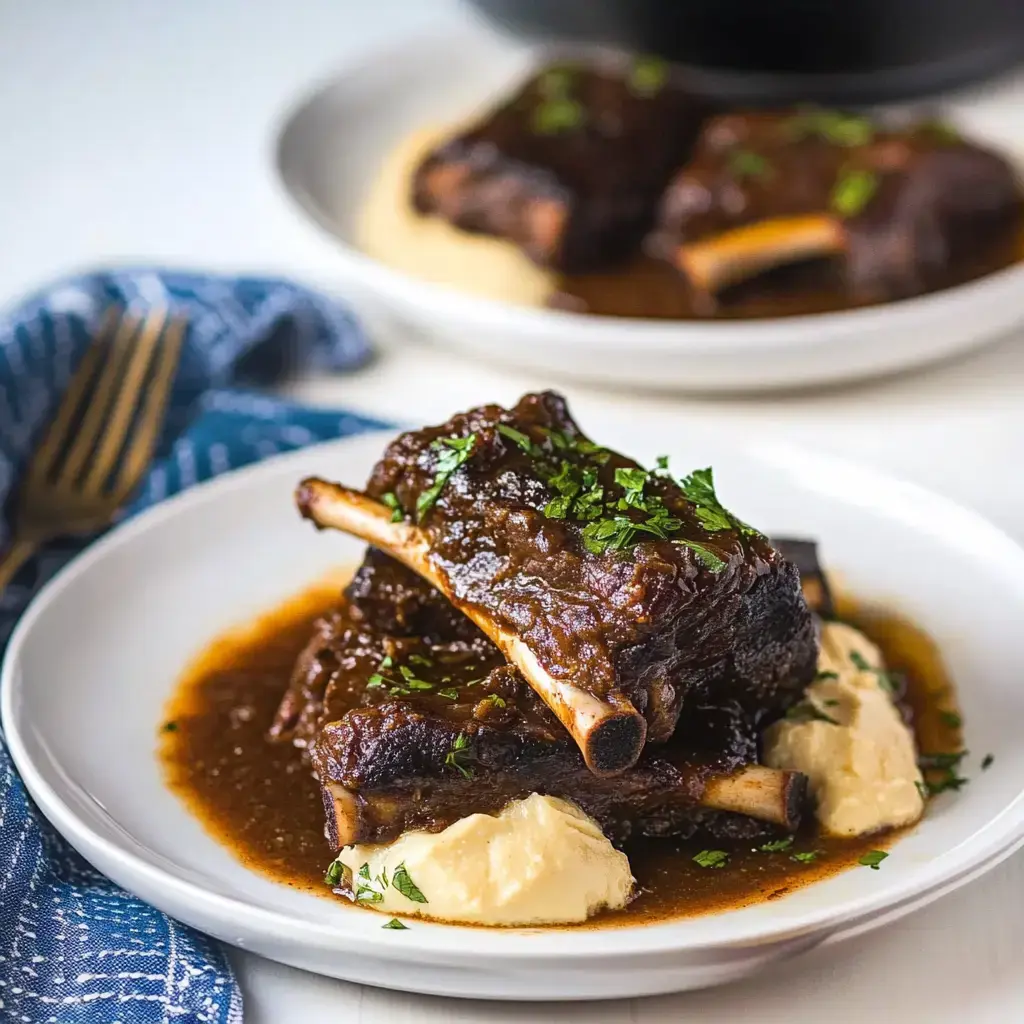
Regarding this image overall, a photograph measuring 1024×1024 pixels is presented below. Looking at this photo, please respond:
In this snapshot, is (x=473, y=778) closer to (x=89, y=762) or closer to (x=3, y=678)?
(x=89, y=762)

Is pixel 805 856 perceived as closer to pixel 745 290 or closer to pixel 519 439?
pixel 519 439

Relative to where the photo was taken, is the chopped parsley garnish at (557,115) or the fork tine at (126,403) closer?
Answer: the fork tine at (126,403)

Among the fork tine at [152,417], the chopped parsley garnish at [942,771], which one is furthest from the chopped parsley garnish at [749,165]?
the chopped parsley garnish at [942,771]

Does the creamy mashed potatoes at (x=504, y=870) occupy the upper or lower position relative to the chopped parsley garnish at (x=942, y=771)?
upper

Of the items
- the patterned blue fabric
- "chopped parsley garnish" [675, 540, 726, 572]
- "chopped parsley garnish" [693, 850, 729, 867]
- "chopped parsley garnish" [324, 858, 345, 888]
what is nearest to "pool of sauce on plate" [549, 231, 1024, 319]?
the patterned blue fabric

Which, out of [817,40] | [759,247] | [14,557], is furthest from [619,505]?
[817,40]

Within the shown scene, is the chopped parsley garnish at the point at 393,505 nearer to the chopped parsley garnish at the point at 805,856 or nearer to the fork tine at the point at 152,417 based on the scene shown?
the chopped parsley garnish at the point at 805,856
